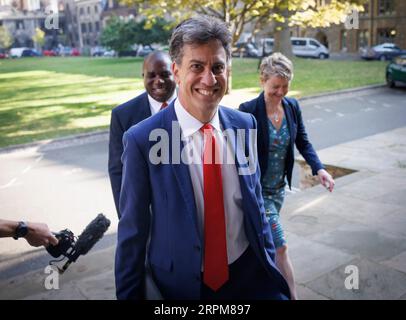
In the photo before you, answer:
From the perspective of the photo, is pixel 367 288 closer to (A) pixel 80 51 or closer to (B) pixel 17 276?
(B) pixel 17 276

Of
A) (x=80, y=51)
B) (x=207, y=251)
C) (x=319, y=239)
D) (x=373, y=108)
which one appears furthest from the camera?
(x=80, y=51)

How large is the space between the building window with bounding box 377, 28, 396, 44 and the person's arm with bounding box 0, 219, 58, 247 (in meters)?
45.0

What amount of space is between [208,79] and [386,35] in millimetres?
45756

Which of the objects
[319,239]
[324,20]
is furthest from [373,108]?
[319,239]

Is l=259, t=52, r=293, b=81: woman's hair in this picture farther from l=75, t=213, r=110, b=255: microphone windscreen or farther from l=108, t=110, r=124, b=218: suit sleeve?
l=75, t=213, r=110, b=255: microphone windscreen

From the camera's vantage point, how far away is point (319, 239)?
4805mm

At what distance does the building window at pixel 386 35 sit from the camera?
1655 inches

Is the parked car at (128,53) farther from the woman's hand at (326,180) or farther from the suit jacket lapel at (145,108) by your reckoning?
the woman's hand at (326,180)

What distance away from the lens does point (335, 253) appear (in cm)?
444

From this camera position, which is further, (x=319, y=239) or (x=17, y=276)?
(x=319, y=239)

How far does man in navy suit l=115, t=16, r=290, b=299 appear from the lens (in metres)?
2.03

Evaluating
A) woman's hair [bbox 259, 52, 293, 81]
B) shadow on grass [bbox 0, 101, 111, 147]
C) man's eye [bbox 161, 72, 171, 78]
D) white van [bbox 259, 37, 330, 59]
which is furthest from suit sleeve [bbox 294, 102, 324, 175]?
white van [bbox 259, 37, 330, 59]

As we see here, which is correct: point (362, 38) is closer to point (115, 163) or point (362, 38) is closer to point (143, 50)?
point (143, 50)
